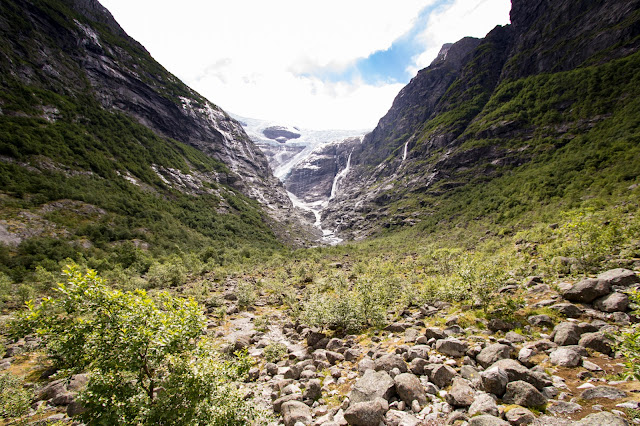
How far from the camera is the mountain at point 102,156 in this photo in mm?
52656

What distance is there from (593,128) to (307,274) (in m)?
104

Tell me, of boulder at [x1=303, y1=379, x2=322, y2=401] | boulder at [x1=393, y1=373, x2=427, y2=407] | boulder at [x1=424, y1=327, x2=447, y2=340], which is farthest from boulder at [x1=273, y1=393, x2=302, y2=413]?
boulder at [x1=424, y1=327, x2=447, y2=340]

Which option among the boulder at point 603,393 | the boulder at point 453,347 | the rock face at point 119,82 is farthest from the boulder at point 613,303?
the rock face at point 119,82

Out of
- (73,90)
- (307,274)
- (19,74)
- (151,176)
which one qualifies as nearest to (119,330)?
(307,274)

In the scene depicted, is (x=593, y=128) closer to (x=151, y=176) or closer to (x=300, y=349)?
(x=300, y=349)

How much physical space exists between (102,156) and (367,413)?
111695 millimetres

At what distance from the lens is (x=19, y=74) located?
80500 millimetres

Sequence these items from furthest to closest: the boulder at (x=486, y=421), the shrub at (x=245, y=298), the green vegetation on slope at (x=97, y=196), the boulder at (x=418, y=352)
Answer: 1. the green vegetation on slope at (x=97, y=196)
2. the shrub at (x=245, y=298)
3. the boulder at (x=418, y=352)
4. the boulder at (x=486, y=421)

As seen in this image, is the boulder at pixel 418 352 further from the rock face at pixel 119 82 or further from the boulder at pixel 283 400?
the rock face at pixel 119 82

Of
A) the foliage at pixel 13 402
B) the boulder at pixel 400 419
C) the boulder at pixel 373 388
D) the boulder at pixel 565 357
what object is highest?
the foliage at pixel 13 402

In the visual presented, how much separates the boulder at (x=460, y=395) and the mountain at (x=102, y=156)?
184ft

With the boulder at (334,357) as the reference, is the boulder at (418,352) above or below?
above

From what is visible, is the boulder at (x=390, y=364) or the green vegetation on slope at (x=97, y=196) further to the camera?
the green vegetation on slope at (x=97, y=196)

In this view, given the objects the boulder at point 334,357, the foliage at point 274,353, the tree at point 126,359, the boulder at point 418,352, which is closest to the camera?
the tree at point 126,359
